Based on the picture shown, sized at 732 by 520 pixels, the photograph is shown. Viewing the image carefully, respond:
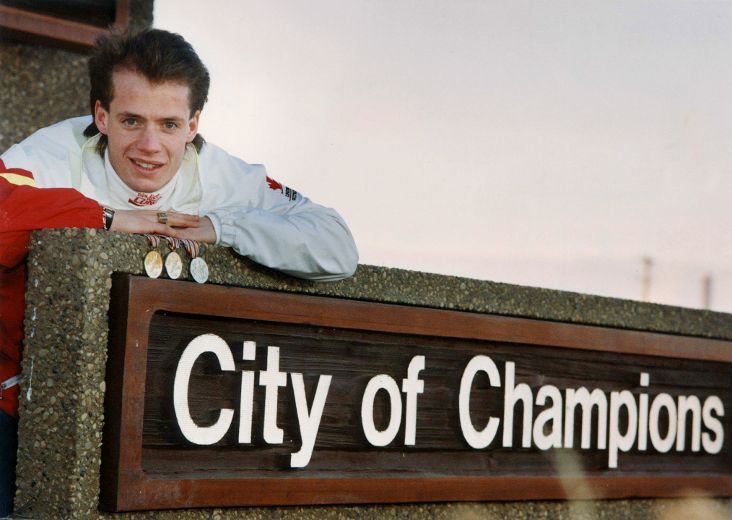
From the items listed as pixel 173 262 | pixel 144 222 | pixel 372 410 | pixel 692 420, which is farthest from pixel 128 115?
pixel 692 420

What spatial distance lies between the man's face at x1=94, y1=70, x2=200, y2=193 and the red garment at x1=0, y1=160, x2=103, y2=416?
218 millimetres

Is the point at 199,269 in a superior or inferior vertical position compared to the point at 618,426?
superior

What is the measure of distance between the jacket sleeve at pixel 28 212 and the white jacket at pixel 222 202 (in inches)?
6.1

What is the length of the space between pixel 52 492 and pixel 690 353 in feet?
6.91

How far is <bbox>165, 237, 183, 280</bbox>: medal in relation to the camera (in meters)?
2.47

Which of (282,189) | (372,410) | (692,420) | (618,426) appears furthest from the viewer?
(692,420)

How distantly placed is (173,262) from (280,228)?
0.95 feet

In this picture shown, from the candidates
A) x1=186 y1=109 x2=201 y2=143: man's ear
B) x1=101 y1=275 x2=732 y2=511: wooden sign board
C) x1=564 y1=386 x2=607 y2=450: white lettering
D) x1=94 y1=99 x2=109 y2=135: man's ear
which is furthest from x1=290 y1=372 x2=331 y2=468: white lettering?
x1=564 y1=386 x2=607 y2=450: white lettering

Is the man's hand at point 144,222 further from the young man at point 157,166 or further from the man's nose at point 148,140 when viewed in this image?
the man's nose at point 148,140

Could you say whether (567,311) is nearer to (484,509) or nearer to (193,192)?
(484,509)

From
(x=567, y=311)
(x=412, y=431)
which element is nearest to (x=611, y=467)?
(x=567, y=311)

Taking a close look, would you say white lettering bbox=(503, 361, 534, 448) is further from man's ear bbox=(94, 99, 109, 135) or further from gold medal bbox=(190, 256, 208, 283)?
man's ear bbox=(94, 99, 109, 135)

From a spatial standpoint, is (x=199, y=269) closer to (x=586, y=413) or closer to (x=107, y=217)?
(x=107, y=217)

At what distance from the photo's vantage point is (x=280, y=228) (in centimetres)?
267
